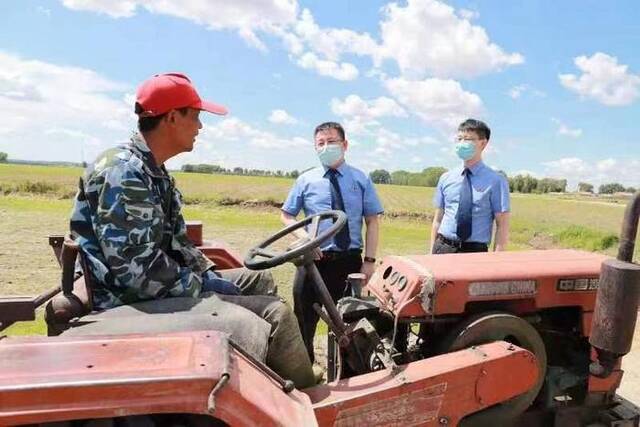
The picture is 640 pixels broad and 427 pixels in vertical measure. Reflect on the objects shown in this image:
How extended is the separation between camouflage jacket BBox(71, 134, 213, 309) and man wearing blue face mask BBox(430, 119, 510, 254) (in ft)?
8.15

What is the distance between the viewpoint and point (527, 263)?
3.08 m

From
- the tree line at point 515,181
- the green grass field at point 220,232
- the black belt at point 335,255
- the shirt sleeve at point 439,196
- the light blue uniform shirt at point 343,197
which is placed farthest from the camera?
the tree line at point 515,181

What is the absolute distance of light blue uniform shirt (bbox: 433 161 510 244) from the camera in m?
4.27

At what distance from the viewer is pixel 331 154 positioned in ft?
13.5

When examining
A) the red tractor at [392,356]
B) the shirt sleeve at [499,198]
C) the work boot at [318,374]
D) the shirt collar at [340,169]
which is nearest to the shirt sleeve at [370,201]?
the shirt collar at [340,169]

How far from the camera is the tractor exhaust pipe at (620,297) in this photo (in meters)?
2.46

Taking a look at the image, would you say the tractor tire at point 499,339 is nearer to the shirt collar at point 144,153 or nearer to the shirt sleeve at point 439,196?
the shirt collar at point 144,153

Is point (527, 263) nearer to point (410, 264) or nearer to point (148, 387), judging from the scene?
point (410, 264)

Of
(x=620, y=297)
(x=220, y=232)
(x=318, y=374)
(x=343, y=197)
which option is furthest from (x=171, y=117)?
(x=220, y=232)

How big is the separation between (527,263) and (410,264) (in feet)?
2.23

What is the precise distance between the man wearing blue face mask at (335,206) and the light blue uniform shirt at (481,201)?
567 millimetres

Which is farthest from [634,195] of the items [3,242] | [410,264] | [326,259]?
[3,242]

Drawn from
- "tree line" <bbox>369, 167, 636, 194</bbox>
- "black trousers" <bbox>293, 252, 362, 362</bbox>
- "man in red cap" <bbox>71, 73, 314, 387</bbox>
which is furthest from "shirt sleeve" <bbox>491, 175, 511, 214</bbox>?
"tree line" <bbox>369, 167, 636, 194</bbox>

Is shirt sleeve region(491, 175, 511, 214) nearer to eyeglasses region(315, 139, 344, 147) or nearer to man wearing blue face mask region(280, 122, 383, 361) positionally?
man wearing blue face mask region(280, 122, 383, 361)
